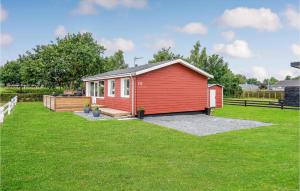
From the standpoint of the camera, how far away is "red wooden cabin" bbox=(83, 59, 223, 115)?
15.4 meters

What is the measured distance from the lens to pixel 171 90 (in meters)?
16.6

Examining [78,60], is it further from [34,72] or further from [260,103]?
[260,103]

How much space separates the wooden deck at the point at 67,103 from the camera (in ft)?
60.4

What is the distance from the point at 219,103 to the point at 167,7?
35.7 feet

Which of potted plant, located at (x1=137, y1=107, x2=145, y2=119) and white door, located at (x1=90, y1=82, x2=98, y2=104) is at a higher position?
white door, located at (x1=90, y1=82, x2=98, y2=104)

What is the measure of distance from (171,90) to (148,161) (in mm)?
10641

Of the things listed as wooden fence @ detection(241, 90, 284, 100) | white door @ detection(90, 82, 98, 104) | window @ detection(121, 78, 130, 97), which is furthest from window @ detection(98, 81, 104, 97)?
wooden fence @ detection(241, 90, 284, 100)

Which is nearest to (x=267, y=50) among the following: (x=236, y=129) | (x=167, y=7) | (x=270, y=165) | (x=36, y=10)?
(x=167, y=7)

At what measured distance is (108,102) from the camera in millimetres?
19406

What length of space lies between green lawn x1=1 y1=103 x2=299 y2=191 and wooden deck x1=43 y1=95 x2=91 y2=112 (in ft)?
28.0

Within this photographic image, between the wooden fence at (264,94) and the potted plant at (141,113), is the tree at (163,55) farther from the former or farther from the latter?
the potted plant at (141,113)

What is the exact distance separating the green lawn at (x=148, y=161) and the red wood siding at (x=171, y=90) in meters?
5.84

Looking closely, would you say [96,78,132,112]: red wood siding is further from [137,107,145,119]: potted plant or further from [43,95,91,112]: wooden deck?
[43,95,91,112]: wooden deck

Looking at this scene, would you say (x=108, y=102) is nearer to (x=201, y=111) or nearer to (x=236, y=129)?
(x=201, y=111)
